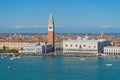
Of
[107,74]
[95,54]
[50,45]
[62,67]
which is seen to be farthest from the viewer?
[50,45]

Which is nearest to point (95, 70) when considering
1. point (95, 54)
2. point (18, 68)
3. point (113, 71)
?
point (113, 71)

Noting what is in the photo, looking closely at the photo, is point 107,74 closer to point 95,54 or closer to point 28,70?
point 28,70

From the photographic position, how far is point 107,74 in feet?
43.4

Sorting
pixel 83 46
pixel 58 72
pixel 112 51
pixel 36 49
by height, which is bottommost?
pixel 58 72

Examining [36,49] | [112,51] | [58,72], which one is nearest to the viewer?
[58,72]

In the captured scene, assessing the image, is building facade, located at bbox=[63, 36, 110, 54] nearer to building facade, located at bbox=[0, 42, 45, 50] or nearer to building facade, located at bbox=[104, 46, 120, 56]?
building facade, located at bbox=[104, 46, 120, 56]

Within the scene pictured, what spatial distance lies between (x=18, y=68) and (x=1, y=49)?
33.6ft

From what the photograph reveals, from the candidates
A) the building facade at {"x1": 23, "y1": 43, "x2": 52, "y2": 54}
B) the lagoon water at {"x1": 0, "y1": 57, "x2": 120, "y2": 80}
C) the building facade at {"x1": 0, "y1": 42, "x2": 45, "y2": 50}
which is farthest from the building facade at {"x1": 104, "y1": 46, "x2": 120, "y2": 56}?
the lagoon water at {"x1": 0, "y1": 57, "x2": 120, "y2": 80}

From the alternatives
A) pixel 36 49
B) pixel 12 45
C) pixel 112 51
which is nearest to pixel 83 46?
pixel 112 51

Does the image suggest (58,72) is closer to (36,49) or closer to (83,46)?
(83,46)

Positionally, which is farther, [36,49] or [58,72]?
[36,49]

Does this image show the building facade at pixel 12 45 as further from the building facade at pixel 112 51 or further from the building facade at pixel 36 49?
the building facade at pixel 112 51

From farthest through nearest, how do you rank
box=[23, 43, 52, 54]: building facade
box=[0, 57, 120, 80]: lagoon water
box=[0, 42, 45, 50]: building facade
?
1. box=[0, 42, 45, 50]: building facade
2. box=[23, 43, 52, 54]: building facade
3. box=[0, 57, 120, 80]: lagoon water

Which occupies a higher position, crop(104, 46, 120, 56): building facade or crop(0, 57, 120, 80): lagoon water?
crop(104, 46, 120, 56): building facade
